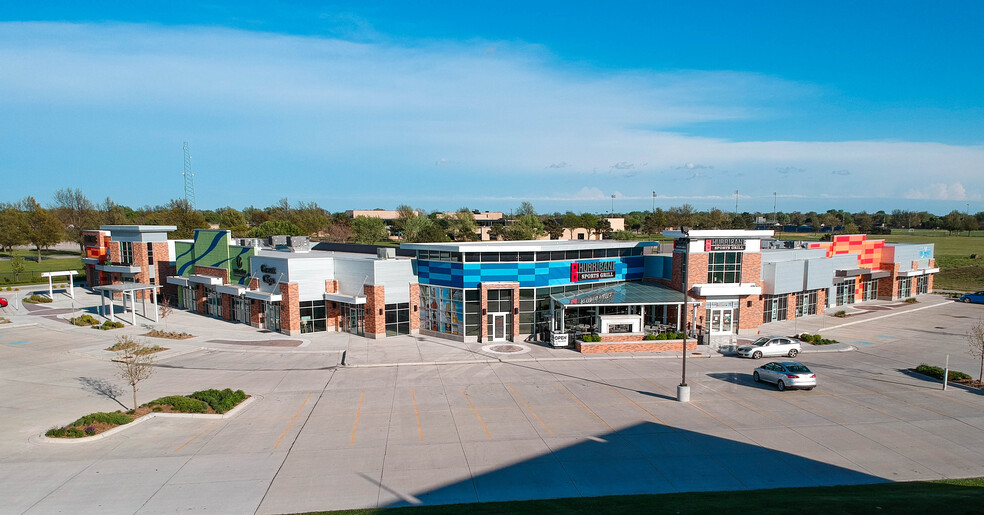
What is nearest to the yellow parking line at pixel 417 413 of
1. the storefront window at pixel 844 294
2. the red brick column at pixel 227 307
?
the red brick column at pixel 227 307

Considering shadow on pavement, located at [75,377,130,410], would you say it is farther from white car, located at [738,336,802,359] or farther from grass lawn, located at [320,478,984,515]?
white car, located at [738,336,802,359]

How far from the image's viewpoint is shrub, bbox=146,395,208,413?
71.7ft

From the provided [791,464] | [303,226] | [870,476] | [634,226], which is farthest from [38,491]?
[634,226]

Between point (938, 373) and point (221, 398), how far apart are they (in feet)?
117

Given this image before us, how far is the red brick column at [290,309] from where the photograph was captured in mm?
38312

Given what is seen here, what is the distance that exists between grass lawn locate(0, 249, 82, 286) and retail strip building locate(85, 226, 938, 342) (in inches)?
1702

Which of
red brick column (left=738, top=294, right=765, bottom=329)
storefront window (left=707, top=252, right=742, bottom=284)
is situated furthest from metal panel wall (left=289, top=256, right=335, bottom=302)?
red brick column (left=738, top=294, right=765, bottom=329)

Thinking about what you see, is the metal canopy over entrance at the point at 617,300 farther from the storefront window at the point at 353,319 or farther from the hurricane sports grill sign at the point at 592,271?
the storefront window at the point at 353,319

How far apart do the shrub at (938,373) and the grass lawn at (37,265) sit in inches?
3551

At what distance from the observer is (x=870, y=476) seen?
16.4 m

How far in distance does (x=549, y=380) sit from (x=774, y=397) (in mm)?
10564

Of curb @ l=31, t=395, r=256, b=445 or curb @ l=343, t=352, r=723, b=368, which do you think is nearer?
curb @ l=31, t=395, r=256, b=445

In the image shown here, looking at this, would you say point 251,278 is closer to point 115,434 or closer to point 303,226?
point 115,434

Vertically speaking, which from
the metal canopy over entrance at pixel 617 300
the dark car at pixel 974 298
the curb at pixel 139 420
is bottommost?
the dark car at pixel 974 298
